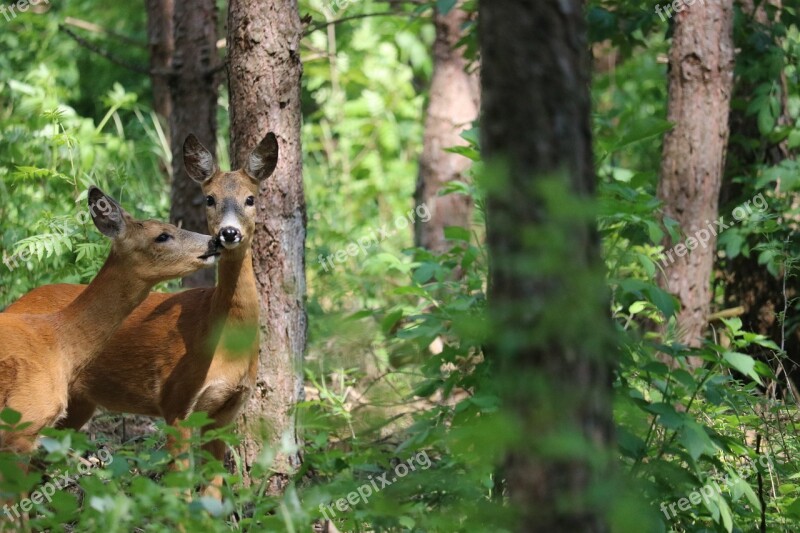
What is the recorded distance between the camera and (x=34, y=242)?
19.3 feet

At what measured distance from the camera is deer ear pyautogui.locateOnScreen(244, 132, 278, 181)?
559 centimetres

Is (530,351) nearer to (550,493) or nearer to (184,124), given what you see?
(550,493)

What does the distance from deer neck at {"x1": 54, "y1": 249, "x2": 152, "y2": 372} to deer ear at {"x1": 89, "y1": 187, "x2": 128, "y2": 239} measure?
149 millimetres

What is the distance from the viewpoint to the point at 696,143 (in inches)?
277

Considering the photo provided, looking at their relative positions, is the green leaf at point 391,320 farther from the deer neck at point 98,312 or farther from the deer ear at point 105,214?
the deer ear at point 105,214

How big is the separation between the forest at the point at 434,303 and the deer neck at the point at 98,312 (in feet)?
0.04

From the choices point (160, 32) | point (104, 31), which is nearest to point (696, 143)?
point (160, 32)

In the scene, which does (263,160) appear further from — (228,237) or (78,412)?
(78,412)

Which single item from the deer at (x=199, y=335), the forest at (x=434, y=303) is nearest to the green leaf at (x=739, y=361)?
the forest at (x=434, y=303)

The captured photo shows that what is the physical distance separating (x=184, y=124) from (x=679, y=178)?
3523 millimetres

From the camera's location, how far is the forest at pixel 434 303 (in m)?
2.89

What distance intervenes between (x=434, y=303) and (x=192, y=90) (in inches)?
132

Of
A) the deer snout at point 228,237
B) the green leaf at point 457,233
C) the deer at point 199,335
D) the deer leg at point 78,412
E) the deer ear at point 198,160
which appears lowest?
the deer leg at point 78,412

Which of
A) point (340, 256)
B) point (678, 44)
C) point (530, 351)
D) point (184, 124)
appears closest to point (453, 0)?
point (678, 44)
